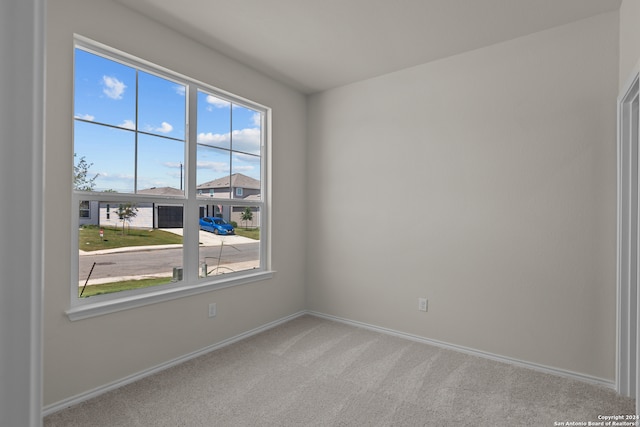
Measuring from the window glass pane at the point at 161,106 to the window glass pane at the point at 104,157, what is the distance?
185mm

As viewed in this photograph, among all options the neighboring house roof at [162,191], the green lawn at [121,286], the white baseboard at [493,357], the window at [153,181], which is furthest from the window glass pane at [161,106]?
the white baseboard at [493,357]

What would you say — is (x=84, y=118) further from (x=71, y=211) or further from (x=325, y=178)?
(x=325, y=178)

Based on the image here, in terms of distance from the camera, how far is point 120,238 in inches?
100

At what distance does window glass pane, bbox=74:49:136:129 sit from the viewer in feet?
7.67

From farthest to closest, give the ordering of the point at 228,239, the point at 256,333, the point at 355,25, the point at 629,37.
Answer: the point at 256,333
the point at 228,239
the point at 355,25
the point at 629,37

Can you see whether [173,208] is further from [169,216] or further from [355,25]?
[355,25]

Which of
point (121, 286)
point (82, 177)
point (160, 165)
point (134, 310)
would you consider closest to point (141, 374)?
point (134, 310)

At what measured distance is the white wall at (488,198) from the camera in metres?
2.54

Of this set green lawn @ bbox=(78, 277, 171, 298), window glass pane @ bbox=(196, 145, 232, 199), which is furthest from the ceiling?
green lawn @ bbox=(78, 277, 171, 298)

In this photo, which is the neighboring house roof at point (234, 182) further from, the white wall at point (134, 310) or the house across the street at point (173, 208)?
the white wall at point (134, 310)

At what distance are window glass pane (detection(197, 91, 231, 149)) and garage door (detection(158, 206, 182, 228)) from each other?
64 cm

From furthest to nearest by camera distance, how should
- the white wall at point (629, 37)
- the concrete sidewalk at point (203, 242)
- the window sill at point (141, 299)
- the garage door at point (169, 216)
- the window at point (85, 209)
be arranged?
the garage door at point (169, 216) → the concrete sidewalk at point (203, 242) → the window at point (85, 209) → the window sill at point (141, 299) → the white wall at point (629, 37)

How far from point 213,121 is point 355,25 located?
1.48 m

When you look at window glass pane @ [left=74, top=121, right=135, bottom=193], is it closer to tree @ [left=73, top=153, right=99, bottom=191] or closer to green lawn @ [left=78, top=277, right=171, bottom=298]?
tree @ [left=73, top=153, right=99, bottom=191]
